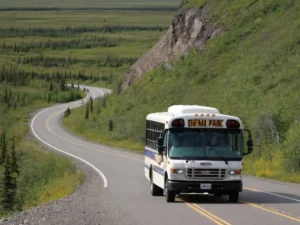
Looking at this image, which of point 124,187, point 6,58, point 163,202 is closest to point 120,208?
point 163,202

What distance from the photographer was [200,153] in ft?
72.8

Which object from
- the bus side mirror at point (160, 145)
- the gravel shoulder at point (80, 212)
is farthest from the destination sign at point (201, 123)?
the gravel shoulder at point (80, 212)

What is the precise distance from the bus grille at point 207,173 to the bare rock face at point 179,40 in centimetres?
4058

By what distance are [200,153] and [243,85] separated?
27061 millimetres

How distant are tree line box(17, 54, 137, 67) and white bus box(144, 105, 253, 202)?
137534 mm

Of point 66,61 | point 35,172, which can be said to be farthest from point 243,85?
point 66,61

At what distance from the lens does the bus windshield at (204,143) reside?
2227 centimetres

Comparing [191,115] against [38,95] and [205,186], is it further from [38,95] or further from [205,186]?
[38,95]

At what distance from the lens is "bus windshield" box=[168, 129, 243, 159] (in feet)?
73.0

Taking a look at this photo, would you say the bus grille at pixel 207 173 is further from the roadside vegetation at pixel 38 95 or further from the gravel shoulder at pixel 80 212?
the roadside vegetation at pixel 38 95

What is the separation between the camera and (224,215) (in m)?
19.1

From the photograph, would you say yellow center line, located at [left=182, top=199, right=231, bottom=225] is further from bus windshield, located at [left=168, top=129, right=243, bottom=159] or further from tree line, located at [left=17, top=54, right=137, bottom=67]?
tree line, located at [left=17, top=54, right=137, bottom=67]

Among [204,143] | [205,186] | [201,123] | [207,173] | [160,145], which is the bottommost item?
[205,186]

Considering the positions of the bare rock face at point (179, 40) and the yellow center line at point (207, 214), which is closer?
the yellow center line at point (207, 214)
